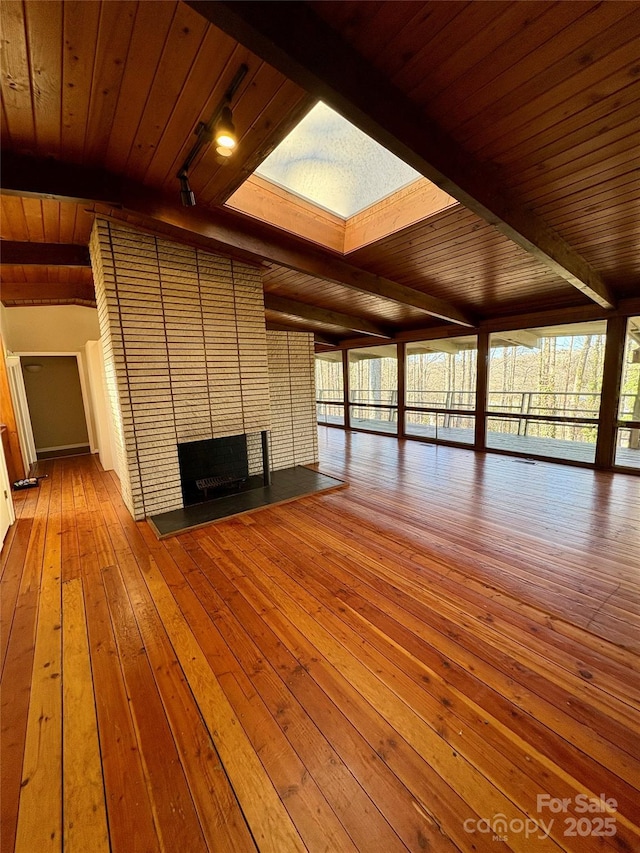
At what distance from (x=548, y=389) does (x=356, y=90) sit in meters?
7.75

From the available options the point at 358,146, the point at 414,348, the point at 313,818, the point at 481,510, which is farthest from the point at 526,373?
the point at 313,818

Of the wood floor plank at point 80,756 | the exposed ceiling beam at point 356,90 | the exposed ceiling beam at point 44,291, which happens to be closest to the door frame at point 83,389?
the exposed ceiling beam at point 44,291

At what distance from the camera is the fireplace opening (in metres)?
3.81

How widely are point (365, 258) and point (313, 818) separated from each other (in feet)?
13.8

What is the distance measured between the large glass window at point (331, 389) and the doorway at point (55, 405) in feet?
19.6

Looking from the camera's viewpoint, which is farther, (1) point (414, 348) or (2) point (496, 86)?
(1) point (414, 348)

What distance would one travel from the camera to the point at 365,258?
3697 mm

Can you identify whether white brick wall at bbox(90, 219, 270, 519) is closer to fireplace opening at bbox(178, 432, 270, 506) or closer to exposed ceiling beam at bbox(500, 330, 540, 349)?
fireplace opening at bbox(178, 432, 270, 506)

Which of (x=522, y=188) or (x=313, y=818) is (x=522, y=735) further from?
(x=522, y=188)

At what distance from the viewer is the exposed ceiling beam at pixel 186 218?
7.15 feet

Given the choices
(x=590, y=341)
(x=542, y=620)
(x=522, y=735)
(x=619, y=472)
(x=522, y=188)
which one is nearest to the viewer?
(x=522, y=735)

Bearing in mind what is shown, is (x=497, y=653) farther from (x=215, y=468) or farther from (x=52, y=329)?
(x=52, y=329)

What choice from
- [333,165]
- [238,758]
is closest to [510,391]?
[333,165]

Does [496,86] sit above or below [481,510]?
above
